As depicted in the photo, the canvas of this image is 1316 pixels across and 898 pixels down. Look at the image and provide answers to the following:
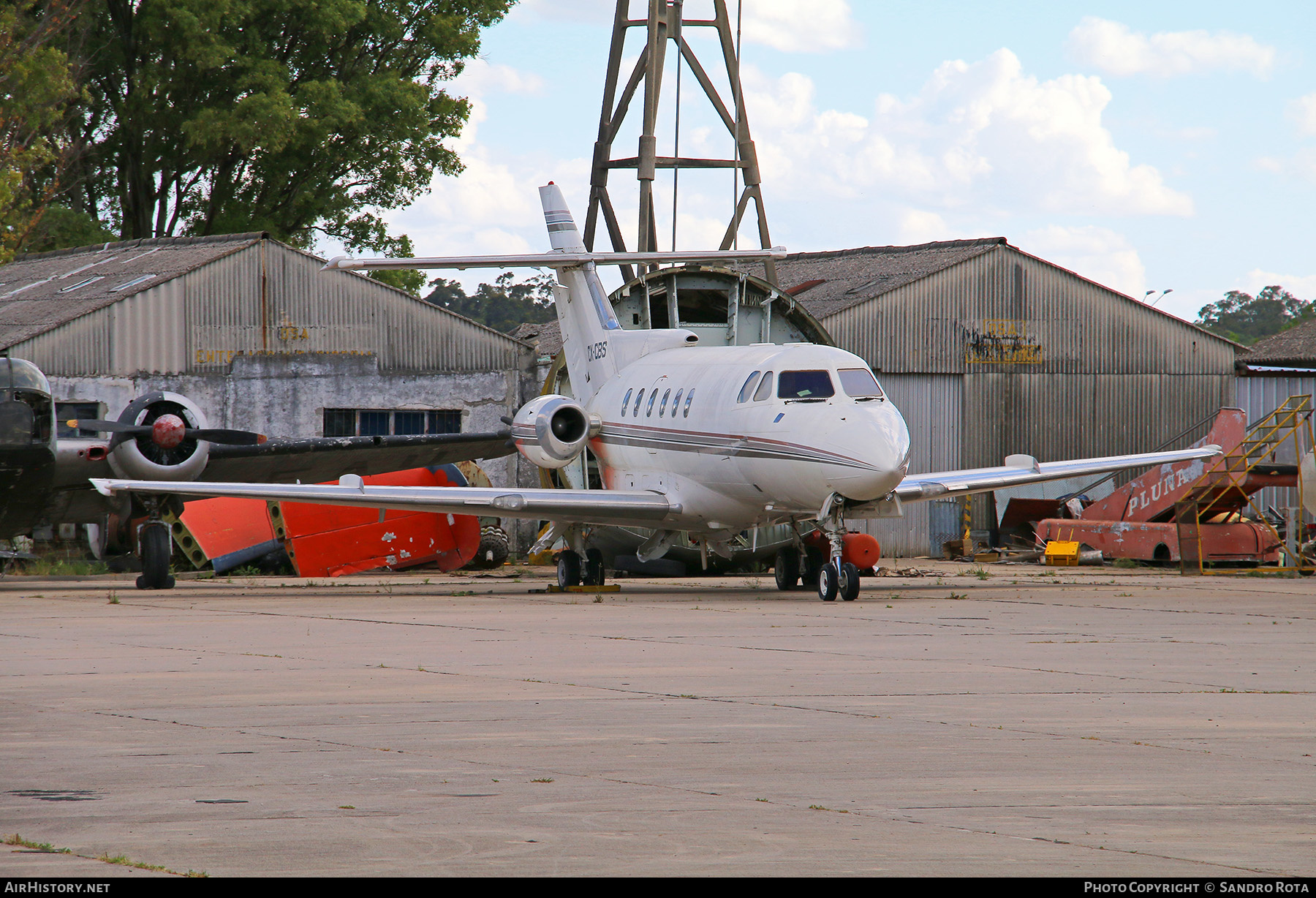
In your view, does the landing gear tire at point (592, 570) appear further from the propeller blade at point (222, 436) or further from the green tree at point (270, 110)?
the green tree at point (270, 110)

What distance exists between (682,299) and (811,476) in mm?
10554

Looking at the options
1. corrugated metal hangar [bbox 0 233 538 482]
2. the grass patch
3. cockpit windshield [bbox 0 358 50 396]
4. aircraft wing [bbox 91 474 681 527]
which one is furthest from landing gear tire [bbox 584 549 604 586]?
the grass patch

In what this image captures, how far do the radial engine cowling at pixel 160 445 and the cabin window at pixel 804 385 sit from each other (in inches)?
332

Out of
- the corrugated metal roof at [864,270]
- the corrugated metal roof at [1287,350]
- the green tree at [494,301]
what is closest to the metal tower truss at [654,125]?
the corrugated metal roof at [864,270]

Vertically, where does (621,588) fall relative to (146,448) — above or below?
below

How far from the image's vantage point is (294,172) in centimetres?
4569

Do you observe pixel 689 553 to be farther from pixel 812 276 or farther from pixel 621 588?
pixel 812 276

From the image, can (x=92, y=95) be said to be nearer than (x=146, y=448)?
No

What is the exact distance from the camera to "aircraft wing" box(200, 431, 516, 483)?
2227 centimetres

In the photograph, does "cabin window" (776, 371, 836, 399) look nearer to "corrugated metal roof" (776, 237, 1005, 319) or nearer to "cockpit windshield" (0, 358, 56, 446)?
"cockpit windshield" (0, 358, 56, 446)

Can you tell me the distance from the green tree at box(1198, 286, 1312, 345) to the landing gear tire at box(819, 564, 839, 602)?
361 feet

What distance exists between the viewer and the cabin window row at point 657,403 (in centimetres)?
2059
